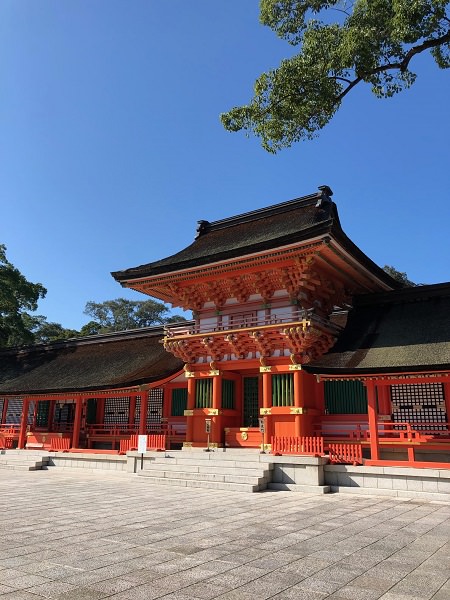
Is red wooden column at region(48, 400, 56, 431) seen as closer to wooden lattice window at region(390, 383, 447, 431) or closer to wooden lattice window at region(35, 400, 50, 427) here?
wooden lattice window at region(35, 400, 50, 427)

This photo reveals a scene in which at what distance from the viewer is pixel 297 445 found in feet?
49.1

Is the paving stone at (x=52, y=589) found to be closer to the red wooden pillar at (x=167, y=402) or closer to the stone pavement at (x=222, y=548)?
the stone pavement at (x=222, y=548)

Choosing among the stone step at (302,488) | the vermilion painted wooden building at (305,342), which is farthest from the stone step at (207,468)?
the vermilion painted wooden building at (305,342)

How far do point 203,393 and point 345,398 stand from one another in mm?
5815

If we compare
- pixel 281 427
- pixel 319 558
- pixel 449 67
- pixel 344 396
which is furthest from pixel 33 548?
pixel 449 67

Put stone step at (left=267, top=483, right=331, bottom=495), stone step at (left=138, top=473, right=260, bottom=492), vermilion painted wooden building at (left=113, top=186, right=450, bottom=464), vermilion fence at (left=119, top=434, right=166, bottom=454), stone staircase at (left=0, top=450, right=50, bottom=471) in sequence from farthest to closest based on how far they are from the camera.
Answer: stone staircase at (left=0, top=450, right=50, bottom=471), vermilion fence at (left=119, top=434, right=166, bottom=454), vermilion painted wooden building at (left=113, top=186, right=450, bottom=464), stone step at (left=138, top=473, right=260, bottom=492), stone step at (left=267, top=483, right=331, bottom=495)

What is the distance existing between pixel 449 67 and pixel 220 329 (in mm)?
11897

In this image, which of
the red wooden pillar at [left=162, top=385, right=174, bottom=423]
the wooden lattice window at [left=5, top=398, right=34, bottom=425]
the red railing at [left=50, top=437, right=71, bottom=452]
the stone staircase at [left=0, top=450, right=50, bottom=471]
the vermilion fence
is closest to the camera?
the vermilion fence

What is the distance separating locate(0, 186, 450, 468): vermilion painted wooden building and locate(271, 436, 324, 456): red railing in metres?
0.04

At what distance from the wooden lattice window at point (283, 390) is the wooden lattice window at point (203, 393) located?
3081mm

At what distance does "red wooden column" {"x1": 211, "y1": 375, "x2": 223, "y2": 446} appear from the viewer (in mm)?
18188

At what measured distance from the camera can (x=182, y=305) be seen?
21.0m

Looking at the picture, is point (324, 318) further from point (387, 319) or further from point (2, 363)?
point (2, 363)

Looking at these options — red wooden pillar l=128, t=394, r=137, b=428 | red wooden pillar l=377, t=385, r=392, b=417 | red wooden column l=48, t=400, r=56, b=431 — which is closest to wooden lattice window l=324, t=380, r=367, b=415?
red wooden pillar l=377, t=385, r=392, b=417
